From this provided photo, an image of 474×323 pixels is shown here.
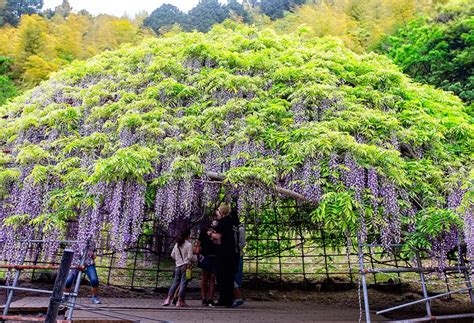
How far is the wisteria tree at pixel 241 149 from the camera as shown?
14.6 feet

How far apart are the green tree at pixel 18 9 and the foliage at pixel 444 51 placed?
25734 mm

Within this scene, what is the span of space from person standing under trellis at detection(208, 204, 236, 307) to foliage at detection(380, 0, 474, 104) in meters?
12.0

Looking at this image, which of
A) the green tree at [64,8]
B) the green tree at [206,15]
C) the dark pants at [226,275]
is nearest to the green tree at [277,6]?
the green tree at [206,15]

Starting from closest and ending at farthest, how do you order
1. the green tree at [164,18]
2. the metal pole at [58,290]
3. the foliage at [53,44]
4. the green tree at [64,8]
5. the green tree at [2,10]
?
1. the metal pole at [58,290]
2. the foliage at [53,44]
3. the green tree at [164,18]
4. the green tree at [2,10]
5. the green tree at [64,8]

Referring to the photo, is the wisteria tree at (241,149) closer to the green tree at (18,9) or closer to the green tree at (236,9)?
the green tree at (236,9)

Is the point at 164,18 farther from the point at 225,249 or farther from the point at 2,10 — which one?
the point at 225,249

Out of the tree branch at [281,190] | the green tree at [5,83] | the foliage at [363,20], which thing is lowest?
the tree branch at [281,190]

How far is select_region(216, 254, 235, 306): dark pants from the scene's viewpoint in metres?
5.36

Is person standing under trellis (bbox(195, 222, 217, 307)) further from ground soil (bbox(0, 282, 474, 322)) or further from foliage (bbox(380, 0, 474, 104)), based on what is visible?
foliage (bbox(380, 0, 474, 104))

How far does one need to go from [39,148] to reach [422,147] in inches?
202

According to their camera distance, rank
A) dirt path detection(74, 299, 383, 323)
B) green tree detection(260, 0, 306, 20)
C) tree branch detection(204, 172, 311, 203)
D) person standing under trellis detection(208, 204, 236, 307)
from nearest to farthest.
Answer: tree branch detection(204, 172, 311, 203), dirt path detection(74, 299, 383, 323), person standing under trellis detection(208, 204, 236, 307), green tree detection(260, 0, 306, 20)

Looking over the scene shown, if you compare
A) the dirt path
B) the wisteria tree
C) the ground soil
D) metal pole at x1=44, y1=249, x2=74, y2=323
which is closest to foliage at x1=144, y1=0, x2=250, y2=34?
the ground soil

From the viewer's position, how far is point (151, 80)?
20.3 feet

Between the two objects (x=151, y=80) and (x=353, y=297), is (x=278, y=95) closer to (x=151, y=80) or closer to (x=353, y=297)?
(x=151, y=80)
